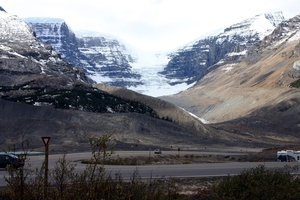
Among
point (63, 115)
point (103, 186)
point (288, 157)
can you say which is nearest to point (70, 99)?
point (63, 115)

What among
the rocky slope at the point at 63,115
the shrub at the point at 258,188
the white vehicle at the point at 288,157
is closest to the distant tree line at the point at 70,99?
the rocky slope at the point at 63,115

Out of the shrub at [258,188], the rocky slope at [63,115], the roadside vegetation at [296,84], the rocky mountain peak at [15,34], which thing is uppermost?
the rocky mountain peak at [15,34]

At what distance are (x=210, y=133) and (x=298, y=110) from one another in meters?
39.3

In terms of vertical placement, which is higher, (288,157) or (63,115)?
(63,115)

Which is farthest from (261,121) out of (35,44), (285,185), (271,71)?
(285,185)

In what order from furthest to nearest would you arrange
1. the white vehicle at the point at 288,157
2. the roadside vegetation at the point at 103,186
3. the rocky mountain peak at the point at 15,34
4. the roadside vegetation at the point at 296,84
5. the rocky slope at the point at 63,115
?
the rocky mountain peak at the point at 15,34, the roadside vegetation at the point at 296,84, the rocky slope at the point at 63,115, the white vehicle at the point at 288,157, the roadside vegetation at the point at 103,186

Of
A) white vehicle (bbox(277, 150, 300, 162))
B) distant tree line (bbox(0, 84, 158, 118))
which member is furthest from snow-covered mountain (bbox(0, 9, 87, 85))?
white vehicle (bbox(277, 150, 300, 162))

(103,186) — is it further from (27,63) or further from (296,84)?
(296,84)

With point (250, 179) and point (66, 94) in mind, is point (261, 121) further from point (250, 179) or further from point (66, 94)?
point (250, 179)

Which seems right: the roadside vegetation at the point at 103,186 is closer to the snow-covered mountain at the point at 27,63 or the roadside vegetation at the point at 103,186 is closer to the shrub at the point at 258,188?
the shrub at the point at 258,188

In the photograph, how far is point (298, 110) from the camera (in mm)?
127125

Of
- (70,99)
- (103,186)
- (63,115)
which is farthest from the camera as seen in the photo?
(70,99)

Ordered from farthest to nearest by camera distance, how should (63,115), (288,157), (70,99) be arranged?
1. (70,99)
2. (63,115)
3. (288,157)

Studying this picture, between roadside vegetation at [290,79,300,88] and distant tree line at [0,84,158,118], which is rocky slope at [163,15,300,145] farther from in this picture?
distant tree line at [0,84,158,118]
